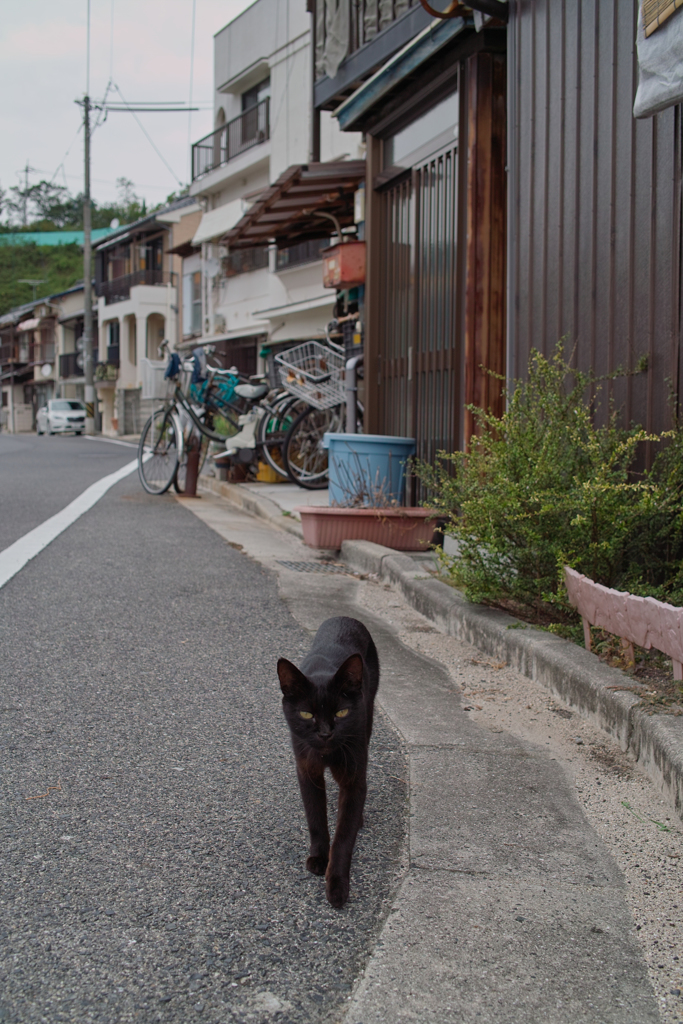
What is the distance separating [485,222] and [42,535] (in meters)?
4.07

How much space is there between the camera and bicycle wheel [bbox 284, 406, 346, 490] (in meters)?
10.1

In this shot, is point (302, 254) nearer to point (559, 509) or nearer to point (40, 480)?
point (40, 480)

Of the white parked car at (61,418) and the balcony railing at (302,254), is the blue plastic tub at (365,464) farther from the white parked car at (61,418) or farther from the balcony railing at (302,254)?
the white parked car at (61,418)

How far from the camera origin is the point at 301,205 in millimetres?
10234

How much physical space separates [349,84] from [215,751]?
754 centimetres

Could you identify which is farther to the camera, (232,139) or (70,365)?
(70,365)

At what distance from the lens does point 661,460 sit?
13.6 ft

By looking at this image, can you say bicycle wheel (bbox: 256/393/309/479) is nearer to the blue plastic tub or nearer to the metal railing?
the blue plastic tub

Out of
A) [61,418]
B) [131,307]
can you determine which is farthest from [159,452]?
[131,307]

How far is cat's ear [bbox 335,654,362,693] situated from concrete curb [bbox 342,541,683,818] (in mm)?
1012

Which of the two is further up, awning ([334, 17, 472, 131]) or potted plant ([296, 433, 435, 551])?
awning ([334, 17, 472, 131])

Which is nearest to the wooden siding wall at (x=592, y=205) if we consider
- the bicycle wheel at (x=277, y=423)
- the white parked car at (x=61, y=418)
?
the bicycle wheel at (x=277, y=423)

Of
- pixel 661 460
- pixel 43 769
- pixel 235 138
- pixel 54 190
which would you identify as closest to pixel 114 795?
pixel 43 769

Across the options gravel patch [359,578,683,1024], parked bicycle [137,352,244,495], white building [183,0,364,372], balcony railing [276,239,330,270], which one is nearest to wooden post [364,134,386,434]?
parked bicycle [137,352,244,495]
